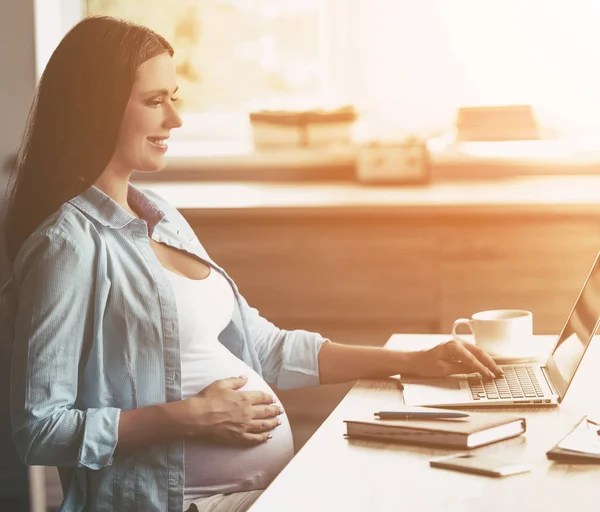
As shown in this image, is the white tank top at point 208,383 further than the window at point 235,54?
No

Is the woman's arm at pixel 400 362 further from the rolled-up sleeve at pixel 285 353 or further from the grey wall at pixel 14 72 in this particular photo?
the grey wall at pixel 14 72

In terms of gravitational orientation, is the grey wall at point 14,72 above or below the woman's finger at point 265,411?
above

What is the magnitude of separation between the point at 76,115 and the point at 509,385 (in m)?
0.82

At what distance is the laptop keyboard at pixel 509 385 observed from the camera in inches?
54.3

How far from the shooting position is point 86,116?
1493mm

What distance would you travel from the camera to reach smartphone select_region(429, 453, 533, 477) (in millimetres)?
1043

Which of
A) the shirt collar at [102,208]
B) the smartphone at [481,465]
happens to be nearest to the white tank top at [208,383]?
the shirt collar at [102,208]

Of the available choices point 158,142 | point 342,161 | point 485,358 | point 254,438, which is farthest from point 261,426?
point 342,161

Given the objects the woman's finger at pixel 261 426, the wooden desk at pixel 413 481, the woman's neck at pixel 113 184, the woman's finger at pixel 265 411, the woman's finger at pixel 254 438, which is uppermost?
the woman's neck at pixel 113 184

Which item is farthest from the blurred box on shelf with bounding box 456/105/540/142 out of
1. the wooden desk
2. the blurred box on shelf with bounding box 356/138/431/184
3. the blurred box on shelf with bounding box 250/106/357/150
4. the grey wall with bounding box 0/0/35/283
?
the wooden desk

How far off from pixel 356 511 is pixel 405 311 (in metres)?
1.54

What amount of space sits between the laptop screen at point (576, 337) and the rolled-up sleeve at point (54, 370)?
68cm

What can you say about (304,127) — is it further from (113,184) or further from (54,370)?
(54,370)

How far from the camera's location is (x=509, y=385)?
1.43m
